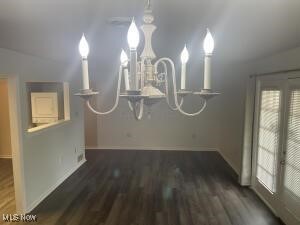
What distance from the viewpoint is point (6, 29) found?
6.02 feet

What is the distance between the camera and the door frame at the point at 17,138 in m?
3.02

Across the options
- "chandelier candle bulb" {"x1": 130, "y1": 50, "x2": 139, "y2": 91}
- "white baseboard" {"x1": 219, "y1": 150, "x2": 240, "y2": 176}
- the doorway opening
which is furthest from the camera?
"white baseboard" {"x1": 219, "y1": 150, "x2": 240, "y2": 176}

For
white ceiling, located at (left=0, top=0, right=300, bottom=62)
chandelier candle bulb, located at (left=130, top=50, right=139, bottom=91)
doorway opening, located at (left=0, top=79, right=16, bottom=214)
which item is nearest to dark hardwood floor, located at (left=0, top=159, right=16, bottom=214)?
doorway opening, located at (left=0, top=79, right=16, bottom=214)

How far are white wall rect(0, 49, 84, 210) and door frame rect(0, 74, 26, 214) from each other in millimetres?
65

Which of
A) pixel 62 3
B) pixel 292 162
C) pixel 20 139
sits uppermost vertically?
pixel 62 3

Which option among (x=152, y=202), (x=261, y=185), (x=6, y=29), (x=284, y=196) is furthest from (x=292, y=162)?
(x=6, y=29)

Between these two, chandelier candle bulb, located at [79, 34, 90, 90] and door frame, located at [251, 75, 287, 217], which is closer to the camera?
chandelier candle bulb, located at [79, 34, 90, 90]

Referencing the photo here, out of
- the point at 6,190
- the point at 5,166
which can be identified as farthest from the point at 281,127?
the point at 5,166

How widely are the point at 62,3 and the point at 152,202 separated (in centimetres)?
307

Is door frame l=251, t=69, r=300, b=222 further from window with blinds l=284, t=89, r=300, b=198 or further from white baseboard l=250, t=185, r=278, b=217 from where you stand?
window with blinds l=284, t=89, r=300, b=198

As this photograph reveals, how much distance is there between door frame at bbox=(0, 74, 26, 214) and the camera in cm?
302

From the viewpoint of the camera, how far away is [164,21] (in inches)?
69.2

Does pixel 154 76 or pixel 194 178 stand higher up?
pixel 154 76

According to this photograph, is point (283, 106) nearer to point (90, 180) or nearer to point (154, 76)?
point (154, 76)
